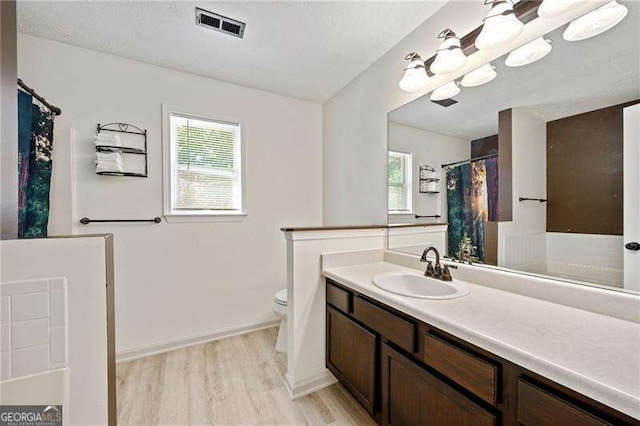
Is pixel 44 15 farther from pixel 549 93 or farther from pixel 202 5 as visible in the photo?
pixel 549 93

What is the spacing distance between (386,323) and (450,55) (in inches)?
59.6

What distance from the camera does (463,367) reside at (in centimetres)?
90

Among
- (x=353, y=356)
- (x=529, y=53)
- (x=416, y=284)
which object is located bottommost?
(x=353, y=356)

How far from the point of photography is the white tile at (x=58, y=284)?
0.78 meters

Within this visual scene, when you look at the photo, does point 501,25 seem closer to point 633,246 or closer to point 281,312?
point 633,246

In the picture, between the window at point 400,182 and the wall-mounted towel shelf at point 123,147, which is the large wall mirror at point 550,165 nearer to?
the window at point 400,182

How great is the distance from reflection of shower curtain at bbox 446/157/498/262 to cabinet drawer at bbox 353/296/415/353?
65 cm

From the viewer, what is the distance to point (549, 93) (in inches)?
46.6

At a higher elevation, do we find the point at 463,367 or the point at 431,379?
the point at 463,367

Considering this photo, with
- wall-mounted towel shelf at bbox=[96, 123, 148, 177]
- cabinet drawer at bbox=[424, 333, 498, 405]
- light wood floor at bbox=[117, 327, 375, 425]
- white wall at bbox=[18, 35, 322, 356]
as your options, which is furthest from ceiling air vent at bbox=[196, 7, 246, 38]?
light wood floor at bbox=[117, 327, 375, 425]

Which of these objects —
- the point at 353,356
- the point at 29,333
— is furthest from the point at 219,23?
the point at 353,356

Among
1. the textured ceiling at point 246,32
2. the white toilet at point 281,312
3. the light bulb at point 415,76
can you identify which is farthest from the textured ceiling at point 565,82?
the white toilet at point 281,312

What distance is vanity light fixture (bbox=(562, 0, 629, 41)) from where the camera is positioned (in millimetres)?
991

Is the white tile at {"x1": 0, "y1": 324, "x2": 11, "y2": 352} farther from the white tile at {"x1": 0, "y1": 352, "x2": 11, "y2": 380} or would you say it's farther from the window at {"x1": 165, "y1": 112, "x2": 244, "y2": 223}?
the window at {"x1": 165, "y1": 112, "x2": 244, "y2": 223}
